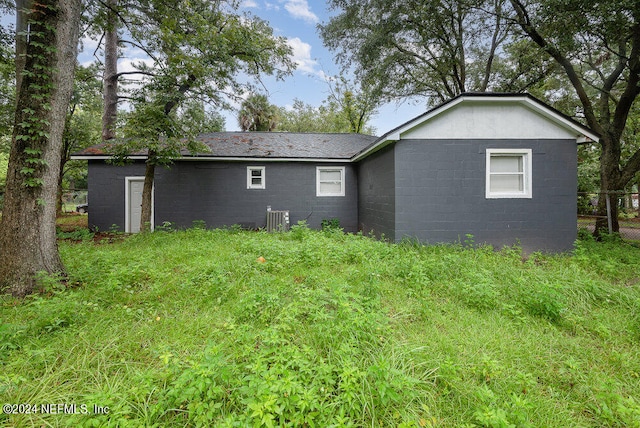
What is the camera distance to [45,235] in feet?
12.0

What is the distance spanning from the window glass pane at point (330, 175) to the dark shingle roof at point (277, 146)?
1.98 feet

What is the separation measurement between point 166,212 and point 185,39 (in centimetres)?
554

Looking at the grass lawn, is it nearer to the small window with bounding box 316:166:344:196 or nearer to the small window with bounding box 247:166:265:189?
the small window with bounding box 247:166:265:189

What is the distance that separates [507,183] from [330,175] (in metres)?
5.51

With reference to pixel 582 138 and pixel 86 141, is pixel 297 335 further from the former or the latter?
pixel 86 141

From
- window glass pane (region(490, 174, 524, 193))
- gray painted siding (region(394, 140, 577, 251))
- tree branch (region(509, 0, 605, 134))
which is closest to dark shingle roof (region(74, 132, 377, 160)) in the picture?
gray painted siding (region(394, 140, 577, 251))

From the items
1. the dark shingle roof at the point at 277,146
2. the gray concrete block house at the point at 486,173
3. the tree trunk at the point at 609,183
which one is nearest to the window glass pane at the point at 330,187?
the dark shingle roof at the point at 277,146

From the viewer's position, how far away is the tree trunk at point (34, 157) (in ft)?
11.4

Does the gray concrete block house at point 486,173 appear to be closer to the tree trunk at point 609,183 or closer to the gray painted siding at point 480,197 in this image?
the gray painted siding at point 480,197

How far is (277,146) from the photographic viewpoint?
10438 millimetres

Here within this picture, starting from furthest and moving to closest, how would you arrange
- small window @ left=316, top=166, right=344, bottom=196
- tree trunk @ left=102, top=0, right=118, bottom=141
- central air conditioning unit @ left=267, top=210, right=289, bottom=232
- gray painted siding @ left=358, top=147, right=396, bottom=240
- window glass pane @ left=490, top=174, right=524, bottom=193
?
tree trunk @ left=102, top=0, right=118, bottom=141, small window @ left=316, top=166, right=344, bottom=196, central air conditioning unit @ left=267, top=210, right=289, bottom=232, gray painted siding @ left=358, top=147, right=396, bottom=240, window glass pane @ left=490, top=174, right=524, bottom=193

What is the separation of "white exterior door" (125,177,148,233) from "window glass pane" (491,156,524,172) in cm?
1102

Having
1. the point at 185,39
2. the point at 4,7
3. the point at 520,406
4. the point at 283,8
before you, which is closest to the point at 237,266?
the point at 520,406

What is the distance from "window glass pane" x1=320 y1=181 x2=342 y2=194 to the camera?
9.97m
